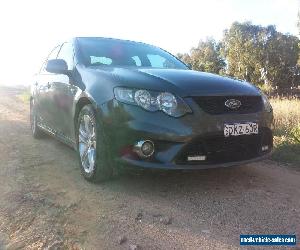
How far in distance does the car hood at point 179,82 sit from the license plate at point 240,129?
1.06 feet

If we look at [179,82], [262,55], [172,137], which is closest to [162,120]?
[172,137]

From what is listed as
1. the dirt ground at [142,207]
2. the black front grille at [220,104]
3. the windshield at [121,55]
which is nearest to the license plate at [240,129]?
the black front grille at [220,104]

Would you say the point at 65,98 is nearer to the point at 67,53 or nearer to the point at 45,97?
the point at 67,53

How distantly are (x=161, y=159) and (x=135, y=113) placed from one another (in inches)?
19.2

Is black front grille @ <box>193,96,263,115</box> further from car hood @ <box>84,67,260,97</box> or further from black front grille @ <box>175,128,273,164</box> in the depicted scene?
black front grille @ <box>175,128,273,164</box>

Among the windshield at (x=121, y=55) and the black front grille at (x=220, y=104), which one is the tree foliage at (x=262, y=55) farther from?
the black front grille at (x=220, y=104)

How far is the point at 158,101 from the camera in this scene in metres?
3.94

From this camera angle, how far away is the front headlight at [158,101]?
12.8 ft

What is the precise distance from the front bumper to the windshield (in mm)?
1149

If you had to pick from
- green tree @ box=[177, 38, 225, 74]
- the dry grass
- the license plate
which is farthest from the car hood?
green tree @ box=[177, 38, 225, 74]

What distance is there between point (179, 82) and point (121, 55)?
4.75 ft

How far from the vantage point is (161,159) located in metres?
3.93

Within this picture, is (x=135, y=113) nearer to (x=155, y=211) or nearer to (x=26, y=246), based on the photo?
(x=155, y=211)

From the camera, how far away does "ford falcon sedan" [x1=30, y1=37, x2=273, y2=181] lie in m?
3.91
